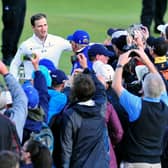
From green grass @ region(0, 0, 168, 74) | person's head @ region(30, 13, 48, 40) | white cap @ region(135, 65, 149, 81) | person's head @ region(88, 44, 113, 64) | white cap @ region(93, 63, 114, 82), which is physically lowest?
green grass @ region(0, 0, 168, 74)

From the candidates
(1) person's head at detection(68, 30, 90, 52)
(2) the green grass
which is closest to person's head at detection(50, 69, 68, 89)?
(1) person's head at detection(68, 30, 90, 52)

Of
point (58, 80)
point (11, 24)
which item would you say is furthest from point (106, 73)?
point (11, 24)

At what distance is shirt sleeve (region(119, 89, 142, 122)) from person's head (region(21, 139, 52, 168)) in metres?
0.96

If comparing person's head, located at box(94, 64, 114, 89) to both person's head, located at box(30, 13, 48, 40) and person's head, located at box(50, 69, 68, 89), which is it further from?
person's head, located at box(30, 13, 48, 40)

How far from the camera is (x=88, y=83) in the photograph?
600 cm

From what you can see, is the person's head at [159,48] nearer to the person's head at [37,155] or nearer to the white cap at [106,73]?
the white cap at [106,73]

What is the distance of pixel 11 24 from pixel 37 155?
207 inches

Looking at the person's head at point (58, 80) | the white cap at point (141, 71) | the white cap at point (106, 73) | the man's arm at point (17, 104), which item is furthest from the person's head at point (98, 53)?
the man's arm at point (17, 104)

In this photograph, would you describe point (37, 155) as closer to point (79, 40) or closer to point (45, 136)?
point (45, 136)

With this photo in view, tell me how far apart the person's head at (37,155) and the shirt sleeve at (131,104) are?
0.96 m

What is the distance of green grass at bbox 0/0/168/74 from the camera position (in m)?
12.9

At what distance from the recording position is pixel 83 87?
598 cm

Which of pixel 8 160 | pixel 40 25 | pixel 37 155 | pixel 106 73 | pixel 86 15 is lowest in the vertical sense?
pixel 37 155

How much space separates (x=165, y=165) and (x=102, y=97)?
945 millimetres
